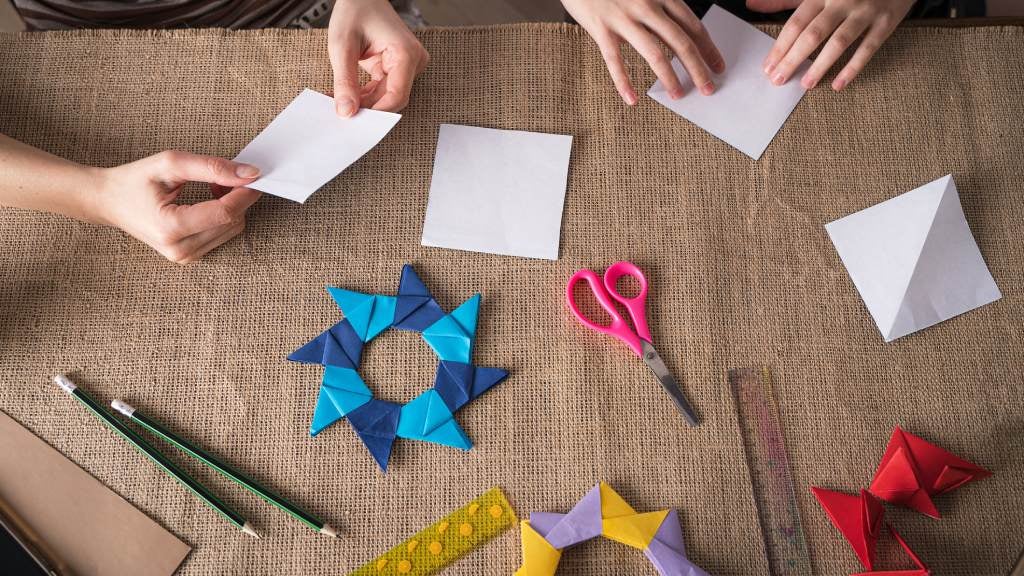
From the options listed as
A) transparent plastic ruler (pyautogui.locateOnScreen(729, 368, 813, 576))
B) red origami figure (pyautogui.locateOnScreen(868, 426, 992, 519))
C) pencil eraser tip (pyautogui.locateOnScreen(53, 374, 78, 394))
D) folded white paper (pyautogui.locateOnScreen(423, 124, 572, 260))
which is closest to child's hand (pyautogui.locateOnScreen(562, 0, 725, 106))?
folded white paper (pyautogui.locateOnScreen(423, 124, 572, 260))

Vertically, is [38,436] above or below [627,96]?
below

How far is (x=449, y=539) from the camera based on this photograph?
724 mm

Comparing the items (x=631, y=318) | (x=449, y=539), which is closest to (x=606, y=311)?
(x=631, y=318)

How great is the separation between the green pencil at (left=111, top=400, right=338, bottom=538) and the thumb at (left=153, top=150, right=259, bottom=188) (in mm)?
261

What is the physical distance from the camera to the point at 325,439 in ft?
2.45

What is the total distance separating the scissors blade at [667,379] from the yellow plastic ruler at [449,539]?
22cm

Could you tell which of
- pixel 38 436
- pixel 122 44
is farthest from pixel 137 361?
pixel 122 44

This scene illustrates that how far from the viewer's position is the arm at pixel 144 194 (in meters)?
0.74

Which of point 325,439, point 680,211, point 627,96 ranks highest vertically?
point 627,96

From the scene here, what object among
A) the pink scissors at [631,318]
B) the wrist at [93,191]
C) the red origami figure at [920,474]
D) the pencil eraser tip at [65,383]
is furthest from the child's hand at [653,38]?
the pencil eraser tip at [65,383]

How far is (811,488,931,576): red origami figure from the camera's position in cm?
70

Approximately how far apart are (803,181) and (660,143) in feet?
0.59

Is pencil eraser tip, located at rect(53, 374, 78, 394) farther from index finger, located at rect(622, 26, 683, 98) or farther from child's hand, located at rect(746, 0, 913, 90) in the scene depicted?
child's hand, located at rect(746, 0, 913, 90)

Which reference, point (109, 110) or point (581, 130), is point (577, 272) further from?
point (109, 110)
